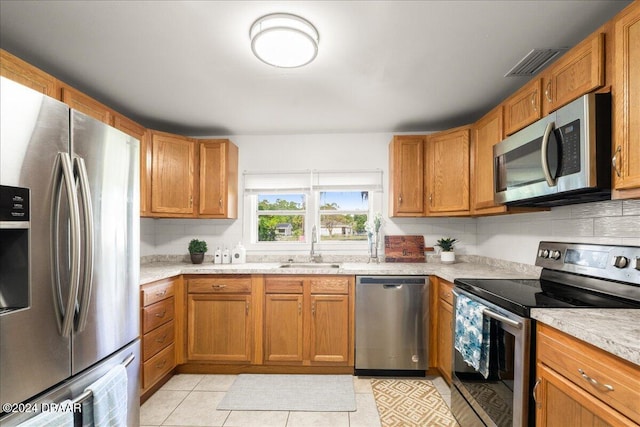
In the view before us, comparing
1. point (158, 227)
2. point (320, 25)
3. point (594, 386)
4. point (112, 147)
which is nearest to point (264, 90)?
point (320, 25)

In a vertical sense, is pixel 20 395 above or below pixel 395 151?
below

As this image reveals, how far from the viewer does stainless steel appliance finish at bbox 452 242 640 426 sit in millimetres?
1366

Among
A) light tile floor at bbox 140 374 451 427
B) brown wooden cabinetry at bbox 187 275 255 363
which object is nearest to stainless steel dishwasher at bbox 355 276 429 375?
light tile floor at bbox 140 374 451 427

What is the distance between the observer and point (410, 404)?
2244 mm

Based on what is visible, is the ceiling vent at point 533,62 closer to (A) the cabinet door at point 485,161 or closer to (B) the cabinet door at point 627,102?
(A) the cabinet door at point 485,161

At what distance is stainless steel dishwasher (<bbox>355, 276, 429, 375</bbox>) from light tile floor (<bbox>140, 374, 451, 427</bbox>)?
0.83 ft

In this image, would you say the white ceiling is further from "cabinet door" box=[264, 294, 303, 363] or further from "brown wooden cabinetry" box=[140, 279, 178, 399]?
"cabinet door" box=[264, 294, 303, 363]

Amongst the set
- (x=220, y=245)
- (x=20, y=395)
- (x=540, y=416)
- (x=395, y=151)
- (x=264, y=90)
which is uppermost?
(x=264, y=90)

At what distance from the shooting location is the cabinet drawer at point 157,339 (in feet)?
7.37

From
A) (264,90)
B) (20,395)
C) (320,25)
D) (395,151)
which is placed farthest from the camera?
(395,151)

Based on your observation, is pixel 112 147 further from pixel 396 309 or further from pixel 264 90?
pixel 396 309

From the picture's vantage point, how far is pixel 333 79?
2.22 metres

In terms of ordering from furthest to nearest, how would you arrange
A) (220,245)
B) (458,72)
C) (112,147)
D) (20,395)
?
1. (220,245)
2. (458,72)
3. (112,147)
4. (20,395)

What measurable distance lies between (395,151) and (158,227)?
107 inches
